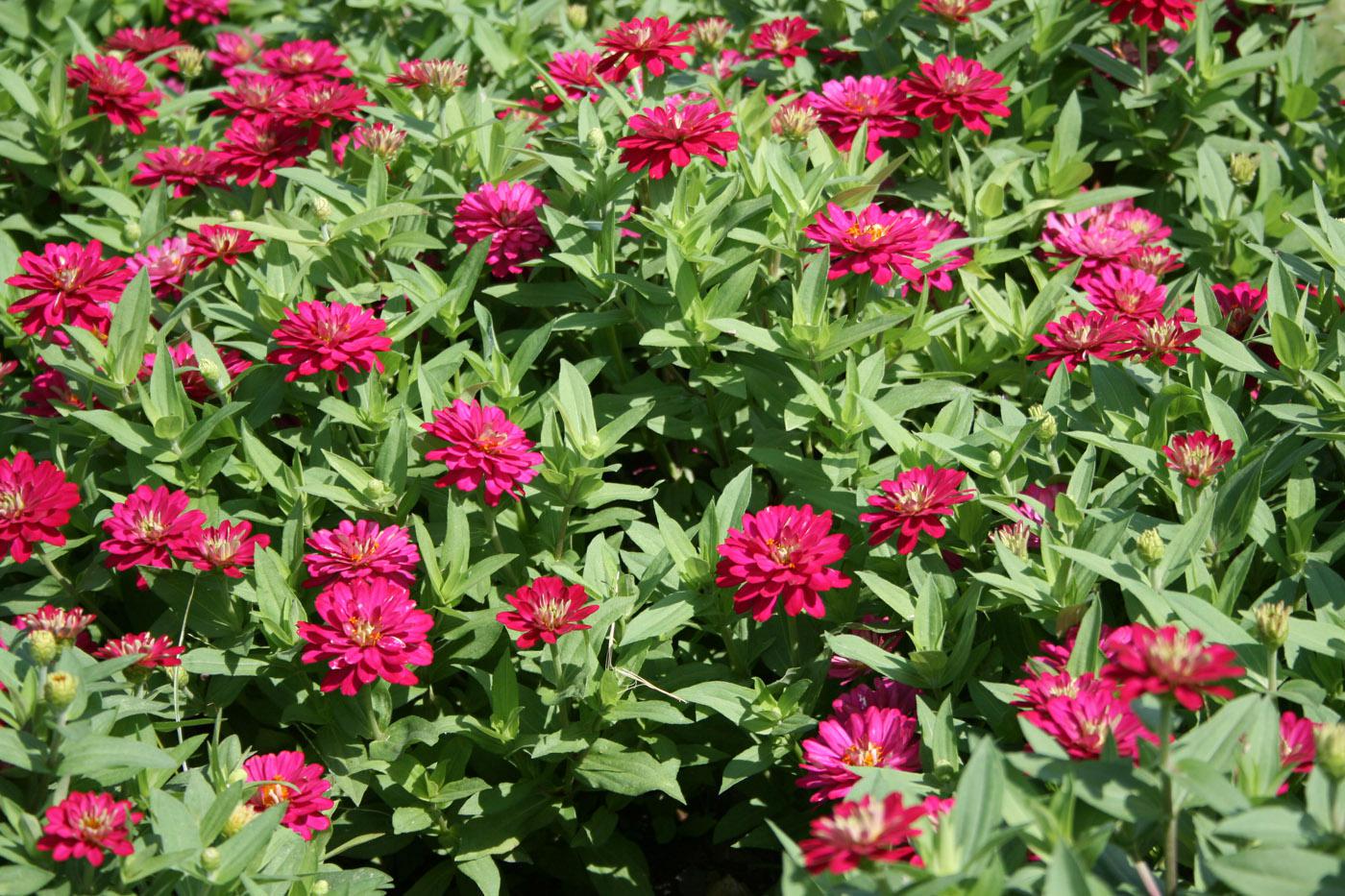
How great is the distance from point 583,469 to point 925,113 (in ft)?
3.77

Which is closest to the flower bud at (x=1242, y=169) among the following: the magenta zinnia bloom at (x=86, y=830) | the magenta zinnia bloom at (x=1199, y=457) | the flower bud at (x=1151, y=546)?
the magenta zinnia bloom at (x=1199, y=457)

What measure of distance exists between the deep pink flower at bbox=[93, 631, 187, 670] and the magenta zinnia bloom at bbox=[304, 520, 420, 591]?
0.27 meters

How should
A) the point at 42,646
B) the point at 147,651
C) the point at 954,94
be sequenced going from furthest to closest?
the point at 954,94
the point at 147,651
the point at 42,646

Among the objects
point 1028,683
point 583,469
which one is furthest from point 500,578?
point 1028,683

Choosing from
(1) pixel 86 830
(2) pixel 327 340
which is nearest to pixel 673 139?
(2) pixel 327 340

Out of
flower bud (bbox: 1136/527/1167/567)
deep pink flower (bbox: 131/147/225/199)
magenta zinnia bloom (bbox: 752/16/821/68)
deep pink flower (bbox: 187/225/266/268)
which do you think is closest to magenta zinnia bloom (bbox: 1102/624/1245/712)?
flower bud (bbox: 1136/527/1167/567)

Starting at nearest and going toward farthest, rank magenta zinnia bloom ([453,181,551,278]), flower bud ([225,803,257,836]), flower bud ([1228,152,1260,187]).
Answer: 1. flower bud ([225,803,257,836])
2. magenta zinnia bloom ([453,181,551,278])
3. flower bud ([1228,152,1260,187])

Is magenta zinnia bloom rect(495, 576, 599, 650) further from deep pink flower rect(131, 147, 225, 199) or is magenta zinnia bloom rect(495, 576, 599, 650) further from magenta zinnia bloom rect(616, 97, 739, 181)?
deep pink flower rect(131, 147, 225, 199)

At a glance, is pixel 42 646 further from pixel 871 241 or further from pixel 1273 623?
pixel 1273 623

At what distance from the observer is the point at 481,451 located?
2.32 meters

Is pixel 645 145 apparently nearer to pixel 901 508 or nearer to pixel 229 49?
pixel 901 508

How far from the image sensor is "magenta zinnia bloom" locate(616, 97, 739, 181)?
2.57 meters

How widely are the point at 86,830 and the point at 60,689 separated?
0.68 ft

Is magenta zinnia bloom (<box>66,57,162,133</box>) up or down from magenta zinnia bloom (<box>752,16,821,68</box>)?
down
